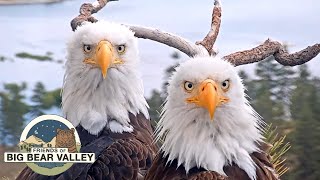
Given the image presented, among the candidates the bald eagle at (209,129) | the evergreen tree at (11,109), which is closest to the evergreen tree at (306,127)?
the bald eagle at (209,129)

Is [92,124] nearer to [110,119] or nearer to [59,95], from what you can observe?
[110,119]

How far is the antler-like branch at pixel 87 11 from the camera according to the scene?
145cm

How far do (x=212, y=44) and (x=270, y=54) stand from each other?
0.13m

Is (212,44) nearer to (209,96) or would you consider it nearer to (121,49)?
(121,49)

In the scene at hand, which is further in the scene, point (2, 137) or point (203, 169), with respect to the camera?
point (2, 137)

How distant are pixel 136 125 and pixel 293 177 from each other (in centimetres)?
40

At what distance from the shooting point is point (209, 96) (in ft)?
3.58

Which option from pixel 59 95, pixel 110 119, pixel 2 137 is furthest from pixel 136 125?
pixel 2 137

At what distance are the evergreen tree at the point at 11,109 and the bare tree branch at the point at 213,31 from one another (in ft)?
1.38

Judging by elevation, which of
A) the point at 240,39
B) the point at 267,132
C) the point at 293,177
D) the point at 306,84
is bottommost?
the point at 293,177

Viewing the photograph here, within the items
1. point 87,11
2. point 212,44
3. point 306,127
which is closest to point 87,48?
point 87,11

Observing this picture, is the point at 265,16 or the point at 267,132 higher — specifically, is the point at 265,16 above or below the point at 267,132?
above

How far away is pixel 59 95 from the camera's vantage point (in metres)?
1.51

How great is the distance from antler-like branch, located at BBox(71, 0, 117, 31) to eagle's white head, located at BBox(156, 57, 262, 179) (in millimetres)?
345
